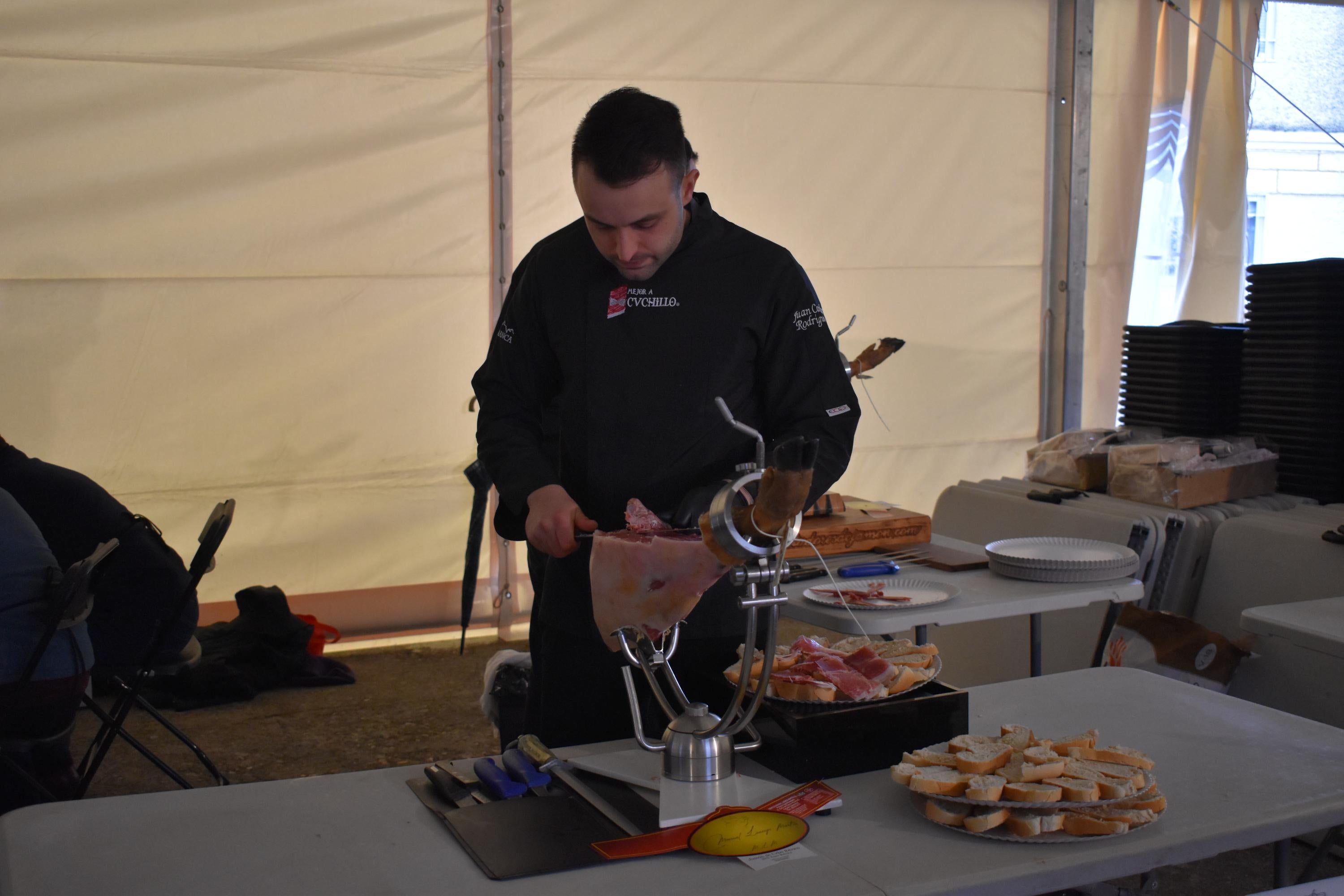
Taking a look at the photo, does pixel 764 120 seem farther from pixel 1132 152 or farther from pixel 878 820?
pixel 878 820

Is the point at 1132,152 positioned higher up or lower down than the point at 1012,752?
higher up

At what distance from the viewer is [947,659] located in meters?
3.54

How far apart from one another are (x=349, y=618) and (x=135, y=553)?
5.40 feet

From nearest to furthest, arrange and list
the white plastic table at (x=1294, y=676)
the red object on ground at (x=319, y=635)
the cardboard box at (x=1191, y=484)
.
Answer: the white plastic table at (x=1294, y=676) → the cardboard box at (x=1191, y=484) → the red object on ground at (x=319, y=635)

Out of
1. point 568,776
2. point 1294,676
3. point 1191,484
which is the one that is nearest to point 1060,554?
point 1294,676

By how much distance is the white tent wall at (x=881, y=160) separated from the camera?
4.38 m

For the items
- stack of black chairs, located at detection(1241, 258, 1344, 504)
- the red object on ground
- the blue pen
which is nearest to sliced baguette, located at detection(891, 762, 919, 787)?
the blue pen

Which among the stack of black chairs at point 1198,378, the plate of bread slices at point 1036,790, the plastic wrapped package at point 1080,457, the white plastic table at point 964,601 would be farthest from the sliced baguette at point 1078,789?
the stack of black chairs at point 1198,378

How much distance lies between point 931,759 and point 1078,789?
18 centimetres

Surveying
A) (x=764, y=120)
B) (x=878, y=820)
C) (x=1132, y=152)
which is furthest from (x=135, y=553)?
(x=1132, y=152)

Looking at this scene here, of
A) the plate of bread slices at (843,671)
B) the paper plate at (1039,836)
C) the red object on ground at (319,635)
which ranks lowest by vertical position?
the red object on ground at (319,635)

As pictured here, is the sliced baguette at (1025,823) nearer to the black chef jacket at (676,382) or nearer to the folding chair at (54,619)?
the black chef jacket at (676,382)

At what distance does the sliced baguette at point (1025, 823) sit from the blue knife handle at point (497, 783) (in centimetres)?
53

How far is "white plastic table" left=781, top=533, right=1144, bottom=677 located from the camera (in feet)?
6.81
